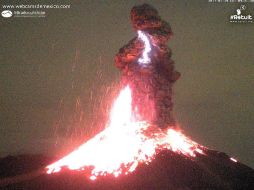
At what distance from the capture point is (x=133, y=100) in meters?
39.8

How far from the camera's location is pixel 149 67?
3944cm

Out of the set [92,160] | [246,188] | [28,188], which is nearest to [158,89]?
[92,160]

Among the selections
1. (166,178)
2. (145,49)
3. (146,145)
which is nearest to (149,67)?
(145,49)

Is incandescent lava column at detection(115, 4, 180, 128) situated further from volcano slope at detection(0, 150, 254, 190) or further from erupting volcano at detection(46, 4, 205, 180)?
volcano slope at detection(0, 150, 254, 190)

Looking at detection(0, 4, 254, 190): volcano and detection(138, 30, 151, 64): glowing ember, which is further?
detection(138, 30, 151, 64): glowing ember

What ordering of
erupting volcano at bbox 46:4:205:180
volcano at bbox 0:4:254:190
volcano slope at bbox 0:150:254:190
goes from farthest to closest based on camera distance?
1. erupting volcano at bbox 46:4:205:180
2. volcano at bbox 0:4:254:190
3. volcano slope at bbox 0:150:254:190

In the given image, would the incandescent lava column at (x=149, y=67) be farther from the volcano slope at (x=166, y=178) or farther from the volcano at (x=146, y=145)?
the volcano slope at (x=166, y=178)

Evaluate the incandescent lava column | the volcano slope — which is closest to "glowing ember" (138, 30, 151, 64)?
the incandescent lava column

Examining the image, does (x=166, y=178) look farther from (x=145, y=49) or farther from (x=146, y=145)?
(x=145, y=49)

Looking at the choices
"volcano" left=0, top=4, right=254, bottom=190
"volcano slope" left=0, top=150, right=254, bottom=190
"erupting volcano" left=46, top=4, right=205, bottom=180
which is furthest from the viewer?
"erupting volcano" left=46, top=4, right=205, bottom=180

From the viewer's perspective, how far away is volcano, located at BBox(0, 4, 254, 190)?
106 feet

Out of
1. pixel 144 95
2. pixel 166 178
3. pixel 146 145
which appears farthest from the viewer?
pixel 144 95

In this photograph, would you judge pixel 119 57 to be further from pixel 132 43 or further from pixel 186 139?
pixel 186 139

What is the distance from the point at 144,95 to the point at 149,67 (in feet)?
7.78
